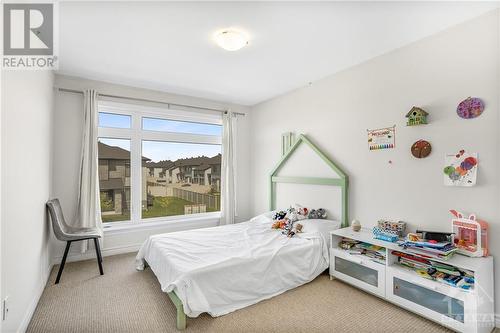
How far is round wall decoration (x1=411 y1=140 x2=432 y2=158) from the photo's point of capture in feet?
7.98

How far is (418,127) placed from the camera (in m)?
2.53

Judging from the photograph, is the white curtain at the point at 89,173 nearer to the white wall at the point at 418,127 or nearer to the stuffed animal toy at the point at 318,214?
the stuffed animal toy at the point at 318,214

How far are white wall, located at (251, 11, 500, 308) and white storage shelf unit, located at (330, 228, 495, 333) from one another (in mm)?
262

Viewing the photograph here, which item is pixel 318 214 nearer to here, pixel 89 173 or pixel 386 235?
pixel 386 235

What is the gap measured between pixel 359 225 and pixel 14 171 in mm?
3207

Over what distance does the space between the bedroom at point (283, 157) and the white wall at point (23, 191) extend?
0.02 m

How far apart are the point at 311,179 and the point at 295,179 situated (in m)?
0.33

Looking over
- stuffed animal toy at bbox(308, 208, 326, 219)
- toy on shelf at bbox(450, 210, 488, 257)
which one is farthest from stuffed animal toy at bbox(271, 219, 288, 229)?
toy on shelf at bbox(450, 210, 488, 257)

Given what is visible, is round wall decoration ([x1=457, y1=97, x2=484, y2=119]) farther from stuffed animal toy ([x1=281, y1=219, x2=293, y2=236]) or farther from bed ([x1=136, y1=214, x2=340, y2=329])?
stuffed animal toy ([x1=281, y1=219, x2=293, y2=236])

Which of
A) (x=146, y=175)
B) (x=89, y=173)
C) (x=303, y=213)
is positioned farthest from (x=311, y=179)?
(x=89, y=173)

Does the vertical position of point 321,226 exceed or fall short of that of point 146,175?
it falls short

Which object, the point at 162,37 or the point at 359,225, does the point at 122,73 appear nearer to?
the point at 162,37

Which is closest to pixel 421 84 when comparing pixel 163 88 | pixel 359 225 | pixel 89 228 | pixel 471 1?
pixel 471 1

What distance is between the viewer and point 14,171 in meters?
1.80
